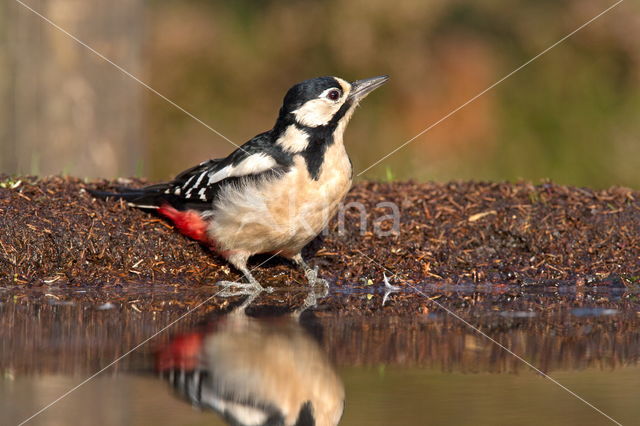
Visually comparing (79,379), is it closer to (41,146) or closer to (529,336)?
(529,336)

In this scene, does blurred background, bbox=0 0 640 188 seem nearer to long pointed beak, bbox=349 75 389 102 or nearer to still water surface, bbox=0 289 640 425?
long pointed beak, bbox=349 75 389 102

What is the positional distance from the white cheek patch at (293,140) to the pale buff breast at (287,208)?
0.12m

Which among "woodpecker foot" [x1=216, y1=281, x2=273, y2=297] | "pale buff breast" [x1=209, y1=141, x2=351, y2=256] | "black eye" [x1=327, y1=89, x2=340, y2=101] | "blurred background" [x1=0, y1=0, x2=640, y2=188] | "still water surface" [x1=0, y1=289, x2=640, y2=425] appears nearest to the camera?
"still water surface" [x1=0, y1=289, x2=640, y2=425]

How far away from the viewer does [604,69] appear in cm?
1103

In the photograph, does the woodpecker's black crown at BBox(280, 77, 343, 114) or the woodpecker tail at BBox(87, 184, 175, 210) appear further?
the woodpecker tail at BBox(87, 184, 175, 210)

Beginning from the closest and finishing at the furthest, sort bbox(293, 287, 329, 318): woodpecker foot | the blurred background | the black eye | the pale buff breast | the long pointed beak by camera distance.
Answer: bbox(293, 287, 329, 318): woodpecker foot
the pale buff breast
the black eye
the long pointed beak
the blurred background

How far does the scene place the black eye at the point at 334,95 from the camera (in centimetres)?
596

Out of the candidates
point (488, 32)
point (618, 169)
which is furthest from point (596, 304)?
point (488, 32)

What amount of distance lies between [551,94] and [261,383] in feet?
27.1

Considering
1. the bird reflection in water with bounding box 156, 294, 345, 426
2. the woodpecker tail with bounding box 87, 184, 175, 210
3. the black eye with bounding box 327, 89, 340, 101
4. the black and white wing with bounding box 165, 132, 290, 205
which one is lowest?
the bird reflection in water with bounding box 156, 294, 345, 426

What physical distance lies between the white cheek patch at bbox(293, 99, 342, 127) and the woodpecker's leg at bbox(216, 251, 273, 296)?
2.92ft

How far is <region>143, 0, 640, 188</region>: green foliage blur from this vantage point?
1081 centimetres

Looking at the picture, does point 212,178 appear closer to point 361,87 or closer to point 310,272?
point 310,272

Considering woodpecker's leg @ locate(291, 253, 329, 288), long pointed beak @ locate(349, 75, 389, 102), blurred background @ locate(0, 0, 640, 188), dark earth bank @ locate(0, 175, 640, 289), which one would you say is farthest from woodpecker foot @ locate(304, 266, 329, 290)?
blurred background @ locate(0, 0, 640, 188)
